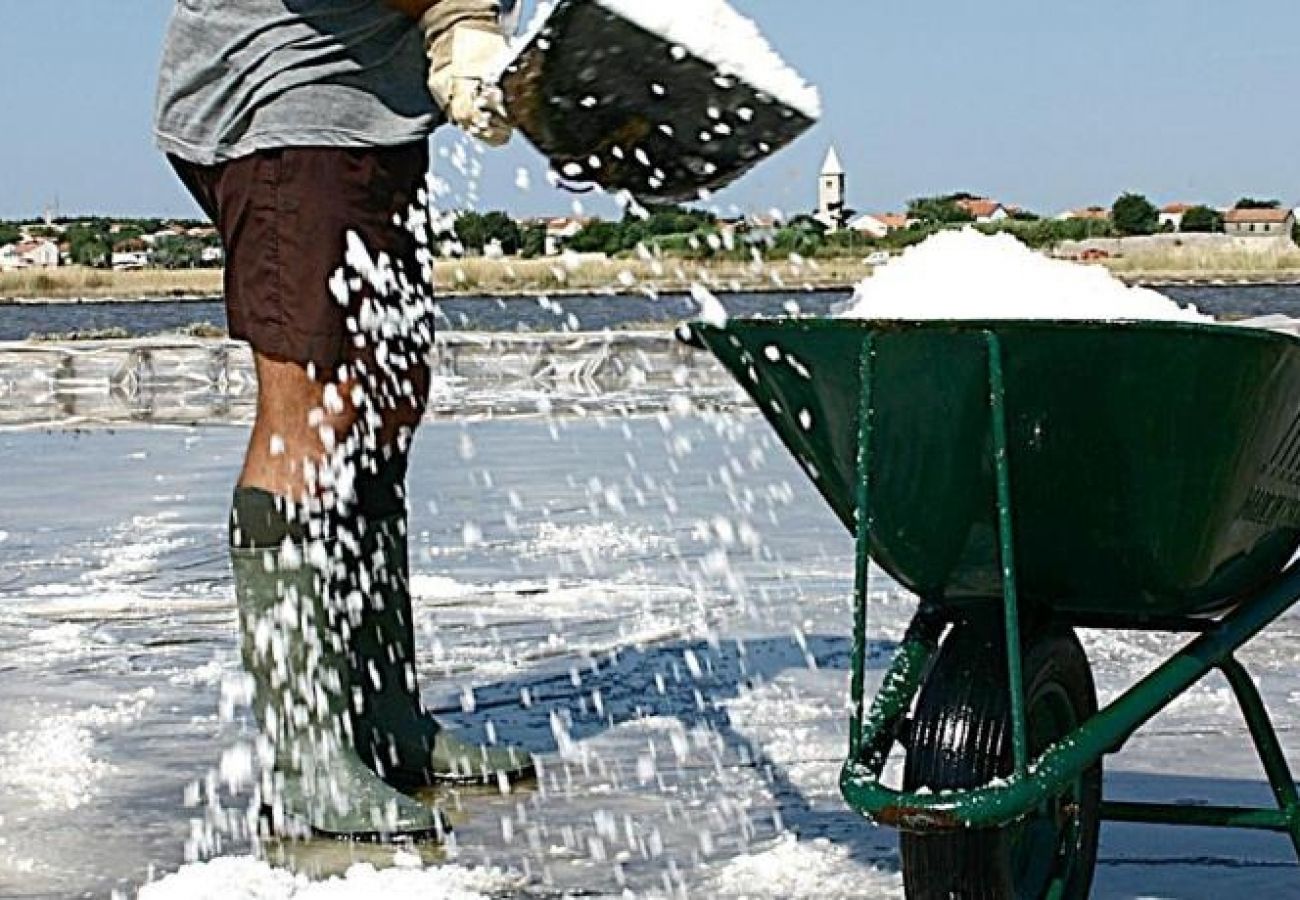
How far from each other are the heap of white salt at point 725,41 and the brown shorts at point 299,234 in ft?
1.78

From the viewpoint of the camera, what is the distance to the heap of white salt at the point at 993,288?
216 centimetres

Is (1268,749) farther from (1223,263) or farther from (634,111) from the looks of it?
(1223,263)

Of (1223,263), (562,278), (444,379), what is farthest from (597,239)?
(1223,263)

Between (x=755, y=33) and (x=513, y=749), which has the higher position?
(x=755, y=33)

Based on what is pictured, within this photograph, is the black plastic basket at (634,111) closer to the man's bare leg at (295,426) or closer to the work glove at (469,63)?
the work glove at (469,63)

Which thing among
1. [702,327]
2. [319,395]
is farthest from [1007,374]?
[319,395]

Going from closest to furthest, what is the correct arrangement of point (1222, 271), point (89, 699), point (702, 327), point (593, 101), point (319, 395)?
point (702, 327)
point (593, 101)
point (319, 395)
point (89, 699)
point (1222, 271)

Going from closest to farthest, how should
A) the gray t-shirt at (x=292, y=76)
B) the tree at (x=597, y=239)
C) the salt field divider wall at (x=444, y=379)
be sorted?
the gray t-shirt at (x=292, y=76) → the tree at (x=597, y=239) → the salt field divider wall at (x=444, y=379)

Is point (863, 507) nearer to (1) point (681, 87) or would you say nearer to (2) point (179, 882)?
(1) point (681, 87)

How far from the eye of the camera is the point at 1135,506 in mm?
2078

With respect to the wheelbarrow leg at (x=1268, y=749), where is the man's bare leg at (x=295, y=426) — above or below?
above

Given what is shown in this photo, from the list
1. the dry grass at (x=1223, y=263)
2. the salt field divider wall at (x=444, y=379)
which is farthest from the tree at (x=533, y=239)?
the dry grass at (x=1223, y=263)

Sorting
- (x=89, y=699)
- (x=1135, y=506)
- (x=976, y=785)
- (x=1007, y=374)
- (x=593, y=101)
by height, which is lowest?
(x=89, y=699)

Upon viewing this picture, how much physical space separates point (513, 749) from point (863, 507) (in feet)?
4.08
